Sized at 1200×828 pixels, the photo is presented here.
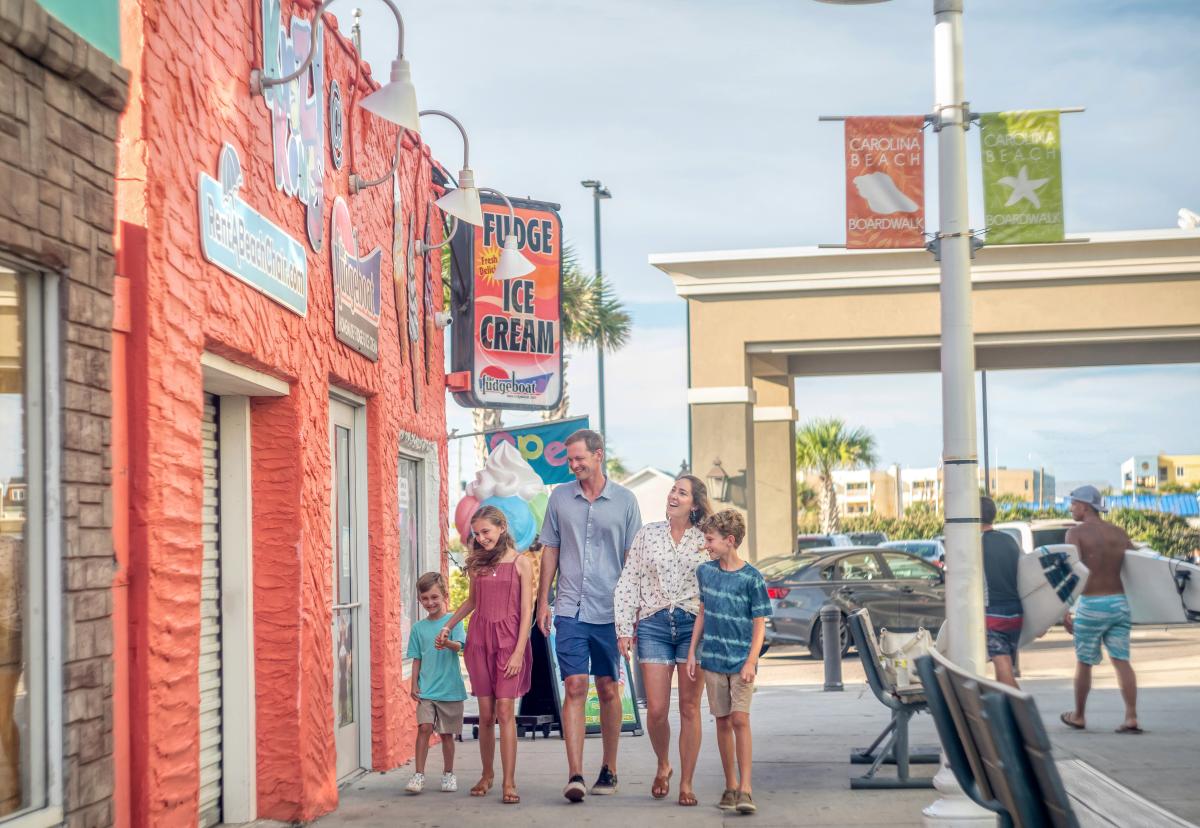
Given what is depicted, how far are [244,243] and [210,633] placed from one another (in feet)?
6.57

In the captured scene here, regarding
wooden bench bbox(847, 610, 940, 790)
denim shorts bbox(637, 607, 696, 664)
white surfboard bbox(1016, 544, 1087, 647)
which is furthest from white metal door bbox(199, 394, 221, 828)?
white surfboard bbox(1016, 544, 1087, 647)

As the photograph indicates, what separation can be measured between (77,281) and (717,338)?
2051 centimetres

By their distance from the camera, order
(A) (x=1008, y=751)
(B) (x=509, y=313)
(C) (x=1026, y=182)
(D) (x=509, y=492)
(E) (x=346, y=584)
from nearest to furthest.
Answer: (A) (x=1008, y=751) → (C) (x=1026, y=182) → (E) (x=346, y=584) → (D) (x=509, y=492) → (B) (x=509, y=313)

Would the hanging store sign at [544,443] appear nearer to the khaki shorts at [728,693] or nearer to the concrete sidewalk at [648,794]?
the concrete sidewalk at [648,794]

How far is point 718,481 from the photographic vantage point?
80.4ft

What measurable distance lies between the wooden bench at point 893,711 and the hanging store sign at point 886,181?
2.57m

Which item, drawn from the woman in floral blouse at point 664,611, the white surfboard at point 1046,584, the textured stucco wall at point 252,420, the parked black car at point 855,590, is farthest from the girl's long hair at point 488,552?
the parked black car at point 855,590

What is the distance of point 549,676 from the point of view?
37.7 feet

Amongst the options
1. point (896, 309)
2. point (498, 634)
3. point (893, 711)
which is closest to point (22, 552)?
point (498, 634)

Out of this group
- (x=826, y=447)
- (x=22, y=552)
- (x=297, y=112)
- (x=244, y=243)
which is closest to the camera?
(x=22, y=552)

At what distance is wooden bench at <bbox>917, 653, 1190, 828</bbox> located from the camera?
132 inches

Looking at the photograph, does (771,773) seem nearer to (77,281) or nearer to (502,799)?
(502,799)

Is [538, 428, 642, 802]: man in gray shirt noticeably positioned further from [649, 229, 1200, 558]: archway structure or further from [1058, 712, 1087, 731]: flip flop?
[649, 229, 1200, 558]: archway structure

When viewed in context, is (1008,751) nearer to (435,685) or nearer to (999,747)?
(999,747)
